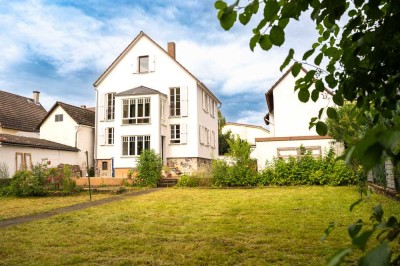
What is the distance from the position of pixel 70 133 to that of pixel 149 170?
11.7 m

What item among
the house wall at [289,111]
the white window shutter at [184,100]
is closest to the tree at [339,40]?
the house wall at [289,111]

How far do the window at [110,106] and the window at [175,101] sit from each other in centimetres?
484

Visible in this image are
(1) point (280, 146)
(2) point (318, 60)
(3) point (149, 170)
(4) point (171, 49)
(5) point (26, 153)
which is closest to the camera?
(2) point (318, 60)

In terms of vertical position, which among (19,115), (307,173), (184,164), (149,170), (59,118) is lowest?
(307,173)

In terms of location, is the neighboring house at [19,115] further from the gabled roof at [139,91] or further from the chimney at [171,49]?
the chimney at [171,49]

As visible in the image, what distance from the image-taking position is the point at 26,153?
23.7 meters

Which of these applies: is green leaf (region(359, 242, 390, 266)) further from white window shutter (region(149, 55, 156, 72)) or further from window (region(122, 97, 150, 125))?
white window shutter (region(149, 55, 156, 72))

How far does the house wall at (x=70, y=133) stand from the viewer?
2952 centimetres

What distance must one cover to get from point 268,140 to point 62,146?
679 inches

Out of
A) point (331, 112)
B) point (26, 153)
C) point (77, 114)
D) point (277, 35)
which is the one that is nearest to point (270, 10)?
point (277, 35)

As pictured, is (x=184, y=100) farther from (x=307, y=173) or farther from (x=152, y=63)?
(x=307, y=173)

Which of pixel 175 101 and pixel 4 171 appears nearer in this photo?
pixel 4 171

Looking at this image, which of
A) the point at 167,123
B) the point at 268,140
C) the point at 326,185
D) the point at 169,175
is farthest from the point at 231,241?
the point at 167,123

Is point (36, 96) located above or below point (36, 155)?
above
